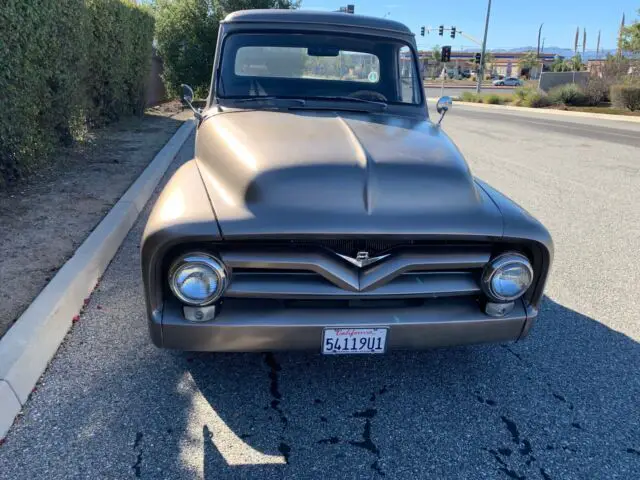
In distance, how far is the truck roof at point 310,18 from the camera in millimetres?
3967

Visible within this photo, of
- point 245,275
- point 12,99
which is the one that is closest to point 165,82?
point 12,99

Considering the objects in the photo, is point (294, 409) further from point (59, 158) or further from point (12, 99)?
point (59, 158)

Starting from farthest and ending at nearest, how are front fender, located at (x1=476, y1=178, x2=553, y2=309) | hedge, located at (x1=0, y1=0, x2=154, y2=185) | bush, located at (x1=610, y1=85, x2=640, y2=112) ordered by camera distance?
bush, located at (x1=610, y1=85, x2=640, y2=112), hedge, located at (x1=0, y1=0, x2=154, y2=185), front fender, located at (x1=476, y1=178, x2=553, y2=309)

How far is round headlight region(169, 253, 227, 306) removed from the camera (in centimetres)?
232

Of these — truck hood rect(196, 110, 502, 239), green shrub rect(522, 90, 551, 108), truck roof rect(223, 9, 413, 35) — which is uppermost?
green shrub rect(522, 90, 551, 108)

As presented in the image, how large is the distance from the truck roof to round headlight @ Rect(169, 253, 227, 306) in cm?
240

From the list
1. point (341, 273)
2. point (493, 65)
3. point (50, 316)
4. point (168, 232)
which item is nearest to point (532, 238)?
point (341, 273)

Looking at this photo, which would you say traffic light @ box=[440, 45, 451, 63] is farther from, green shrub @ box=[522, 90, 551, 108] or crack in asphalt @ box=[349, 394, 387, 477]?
crack in asphalt @ box=[349, 394, 387, 477]

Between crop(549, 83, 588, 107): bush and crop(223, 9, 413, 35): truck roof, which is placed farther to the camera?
crop(549, 83, 588, 107): bush

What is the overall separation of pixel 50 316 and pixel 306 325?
5.82ft

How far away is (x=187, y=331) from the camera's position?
7.86 feet

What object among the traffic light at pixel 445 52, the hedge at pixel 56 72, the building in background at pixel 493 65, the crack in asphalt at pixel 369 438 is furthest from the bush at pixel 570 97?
the building in background at pixel 493 65

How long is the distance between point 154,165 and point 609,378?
6769 millimetres

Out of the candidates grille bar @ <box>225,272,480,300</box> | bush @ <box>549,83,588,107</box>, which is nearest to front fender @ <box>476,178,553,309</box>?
grille bar @ <box>225,272,480,300</box>
